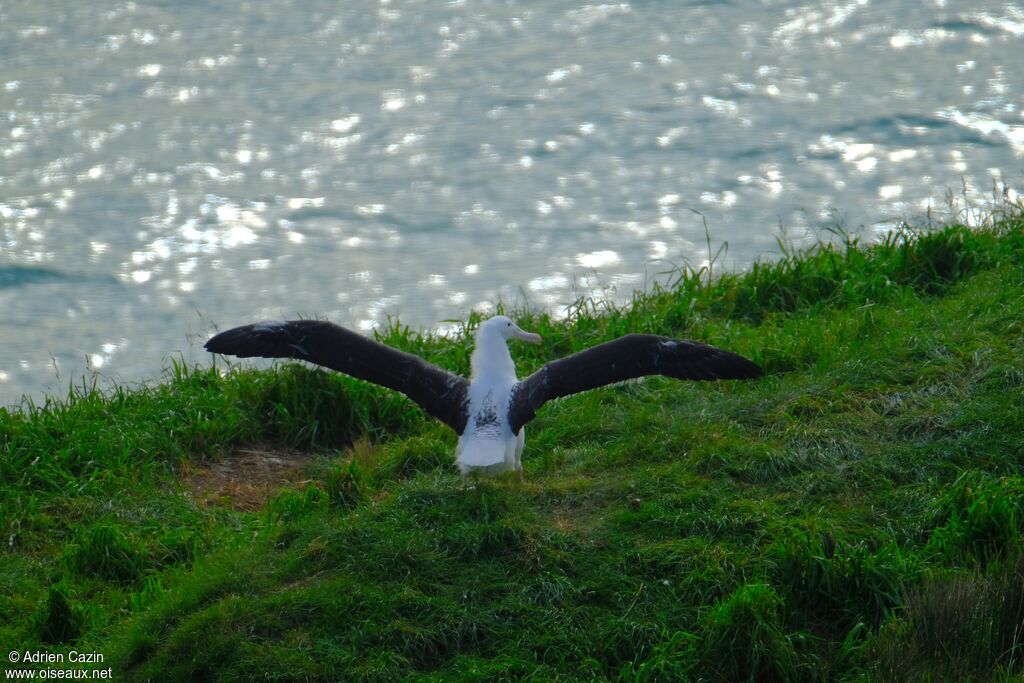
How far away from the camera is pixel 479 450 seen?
254 inches

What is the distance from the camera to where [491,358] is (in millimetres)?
7180

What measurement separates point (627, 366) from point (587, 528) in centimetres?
105

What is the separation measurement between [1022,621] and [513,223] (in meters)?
8.63

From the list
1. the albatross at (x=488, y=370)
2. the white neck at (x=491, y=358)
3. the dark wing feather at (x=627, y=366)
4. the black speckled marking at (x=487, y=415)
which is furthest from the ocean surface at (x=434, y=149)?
the black speckled marking at (x=487, y=415)

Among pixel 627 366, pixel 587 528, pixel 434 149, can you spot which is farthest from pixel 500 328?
pixel 434 149

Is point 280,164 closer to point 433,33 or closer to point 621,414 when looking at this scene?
point 433,33

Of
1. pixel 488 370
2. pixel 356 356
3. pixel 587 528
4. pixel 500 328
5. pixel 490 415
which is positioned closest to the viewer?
pixel 587 528

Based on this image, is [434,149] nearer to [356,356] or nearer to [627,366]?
[356,356]

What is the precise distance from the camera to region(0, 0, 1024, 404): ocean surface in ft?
40.4

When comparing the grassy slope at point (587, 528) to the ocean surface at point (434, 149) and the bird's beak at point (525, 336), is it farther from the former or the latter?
the ocean surface at point (434, 149)

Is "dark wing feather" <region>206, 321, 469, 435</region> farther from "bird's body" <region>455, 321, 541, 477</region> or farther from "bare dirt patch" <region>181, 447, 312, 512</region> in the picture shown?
"bare dirt patch" <region>181, 447, 312, 512</region>

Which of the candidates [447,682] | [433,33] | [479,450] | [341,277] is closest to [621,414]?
[479,450]

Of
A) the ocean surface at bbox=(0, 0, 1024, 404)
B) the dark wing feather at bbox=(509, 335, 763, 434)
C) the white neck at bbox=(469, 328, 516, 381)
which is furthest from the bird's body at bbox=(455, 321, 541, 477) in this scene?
the ocean surface at bbox=(0, 0, 1024, 404)

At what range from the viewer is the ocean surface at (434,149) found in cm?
1232
